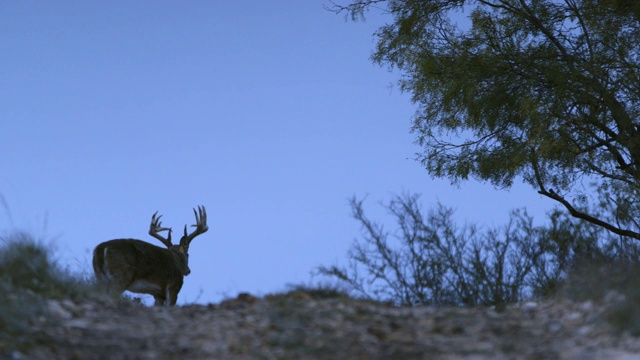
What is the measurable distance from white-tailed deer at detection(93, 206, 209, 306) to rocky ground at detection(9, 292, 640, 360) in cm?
590

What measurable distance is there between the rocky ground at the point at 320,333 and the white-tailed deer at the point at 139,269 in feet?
19.4

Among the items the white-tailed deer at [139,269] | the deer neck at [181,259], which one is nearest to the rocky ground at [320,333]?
the white-tailed deer at [139,269]

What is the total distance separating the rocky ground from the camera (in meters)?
7.75

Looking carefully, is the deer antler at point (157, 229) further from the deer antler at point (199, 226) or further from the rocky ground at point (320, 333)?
the rocky ground at point (320, 333)

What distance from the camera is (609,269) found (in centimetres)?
1148

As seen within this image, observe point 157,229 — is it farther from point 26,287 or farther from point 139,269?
point 26,287

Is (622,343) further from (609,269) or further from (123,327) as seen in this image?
(123,327)

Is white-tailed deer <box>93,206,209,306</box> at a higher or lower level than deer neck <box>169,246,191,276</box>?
lower

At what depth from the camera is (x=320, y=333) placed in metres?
8.26

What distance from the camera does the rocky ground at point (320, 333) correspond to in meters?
7.75

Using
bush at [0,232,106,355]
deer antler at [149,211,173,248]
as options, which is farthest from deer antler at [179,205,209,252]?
bush at [0,232,106,355]

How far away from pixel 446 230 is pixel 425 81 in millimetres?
6772

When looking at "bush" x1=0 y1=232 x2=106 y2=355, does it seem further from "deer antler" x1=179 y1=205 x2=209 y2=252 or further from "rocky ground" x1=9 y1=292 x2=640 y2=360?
"deer antler" x1=179 y1=205 x2=209 y2=252

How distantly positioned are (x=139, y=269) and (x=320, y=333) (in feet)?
27.6
